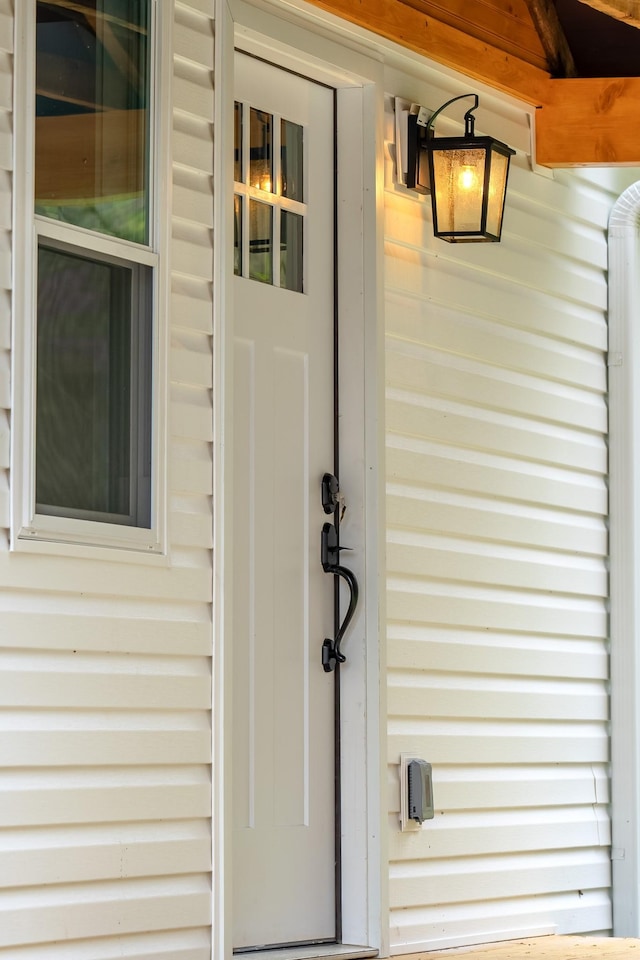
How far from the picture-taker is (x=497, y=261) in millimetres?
5461

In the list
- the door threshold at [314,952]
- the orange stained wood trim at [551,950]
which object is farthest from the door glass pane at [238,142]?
the orange stained wood trim at [551,950]

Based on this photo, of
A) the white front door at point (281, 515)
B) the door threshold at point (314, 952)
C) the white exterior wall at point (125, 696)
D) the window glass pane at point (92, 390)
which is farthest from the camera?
the white front door at point (281, 515)

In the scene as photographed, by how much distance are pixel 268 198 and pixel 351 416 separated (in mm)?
768

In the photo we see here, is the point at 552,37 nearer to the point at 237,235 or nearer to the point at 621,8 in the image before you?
A: the point at 621,8

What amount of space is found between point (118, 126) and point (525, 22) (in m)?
2.30

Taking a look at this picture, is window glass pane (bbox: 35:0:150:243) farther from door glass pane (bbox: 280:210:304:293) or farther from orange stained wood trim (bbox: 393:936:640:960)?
orange stained wood trim (bbox: 393:936:640:960)

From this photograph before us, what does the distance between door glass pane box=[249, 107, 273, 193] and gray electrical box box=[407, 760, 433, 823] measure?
6.46 ft

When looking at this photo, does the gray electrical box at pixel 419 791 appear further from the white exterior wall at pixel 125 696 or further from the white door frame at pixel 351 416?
the white exterior wall at pixel 125 696

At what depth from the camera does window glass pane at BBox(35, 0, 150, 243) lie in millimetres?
3844

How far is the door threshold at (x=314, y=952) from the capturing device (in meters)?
4.26

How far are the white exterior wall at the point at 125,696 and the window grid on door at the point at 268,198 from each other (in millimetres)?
303

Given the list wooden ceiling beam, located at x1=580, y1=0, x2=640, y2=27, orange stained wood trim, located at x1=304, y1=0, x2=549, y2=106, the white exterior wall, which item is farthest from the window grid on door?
wooden ceiling beam, located at x1=580, y1=0, x2=640, y2=27

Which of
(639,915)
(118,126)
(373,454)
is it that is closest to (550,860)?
(639,915)

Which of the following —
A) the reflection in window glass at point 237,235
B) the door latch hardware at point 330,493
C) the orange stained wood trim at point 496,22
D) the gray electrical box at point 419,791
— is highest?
the orange stained wood trim at point 496,22
